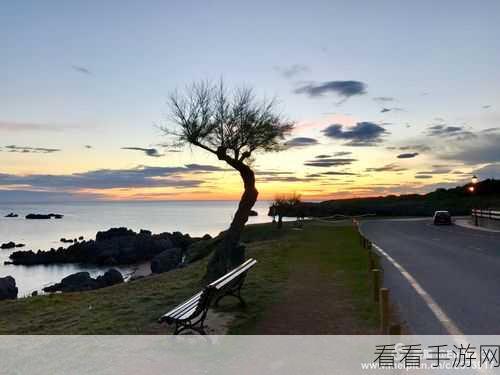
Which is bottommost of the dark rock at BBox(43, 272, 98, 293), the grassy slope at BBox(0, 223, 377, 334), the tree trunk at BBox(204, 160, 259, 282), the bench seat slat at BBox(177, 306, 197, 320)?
the dark rock at BBox(43, 272, 98, 293)

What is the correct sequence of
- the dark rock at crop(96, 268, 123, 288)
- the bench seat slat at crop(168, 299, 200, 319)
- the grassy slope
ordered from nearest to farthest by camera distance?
the bench seat slat at crop(168, 299, 200, 319), the grassy slope, the dark rock at crop(96, 268, 123, 288)

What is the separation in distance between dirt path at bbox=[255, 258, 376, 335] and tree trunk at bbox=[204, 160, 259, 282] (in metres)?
2.02

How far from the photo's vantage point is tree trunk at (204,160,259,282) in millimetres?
15648

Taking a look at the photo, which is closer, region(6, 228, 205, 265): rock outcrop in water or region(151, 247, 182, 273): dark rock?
region(151, 247, 182, 273): dark rock

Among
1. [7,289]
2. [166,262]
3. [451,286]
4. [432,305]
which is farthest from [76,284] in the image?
[432,305]

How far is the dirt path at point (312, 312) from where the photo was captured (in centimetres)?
913

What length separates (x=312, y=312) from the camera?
10.7m

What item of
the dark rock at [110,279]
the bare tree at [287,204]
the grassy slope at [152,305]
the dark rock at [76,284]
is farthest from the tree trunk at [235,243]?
the bare tree at [287,204]

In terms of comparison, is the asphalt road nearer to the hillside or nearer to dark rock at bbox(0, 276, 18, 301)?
dark rock at bbox(0, 276, 18, 301)

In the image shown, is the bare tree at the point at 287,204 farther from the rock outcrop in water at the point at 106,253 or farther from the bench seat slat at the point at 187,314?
the bench seat slat at the point at 187,314

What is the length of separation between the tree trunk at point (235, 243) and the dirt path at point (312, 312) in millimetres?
2017

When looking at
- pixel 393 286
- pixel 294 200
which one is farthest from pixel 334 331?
pixel 294 200

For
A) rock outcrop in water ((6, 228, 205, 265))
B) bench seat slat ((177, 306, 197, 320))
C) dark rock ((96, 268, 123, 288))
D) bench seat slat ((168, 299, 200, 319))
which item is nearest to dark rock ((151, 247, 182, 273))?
dark rock ((96, 268, 123, 288))

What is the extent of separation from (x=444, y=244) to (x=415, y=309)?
17290mm
